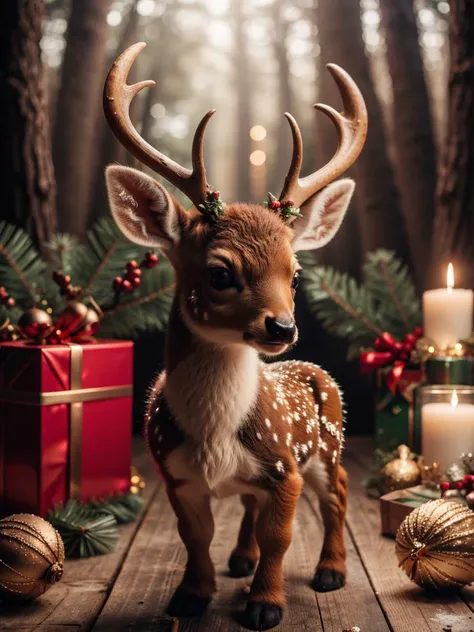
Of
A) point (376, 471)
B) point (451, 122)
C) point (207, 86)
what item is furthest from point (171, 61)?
point (376, 471)

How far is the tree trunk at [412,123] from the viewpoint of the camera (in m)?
2.88

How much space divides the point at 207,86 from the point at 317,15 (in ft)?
1.66

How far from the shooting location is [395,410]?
222 cm

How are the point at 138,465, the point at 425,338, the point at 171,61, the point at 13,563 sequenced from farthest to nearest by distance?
the point at 171,61
the point at 138,465
the point at 425,338
the point at 13,563

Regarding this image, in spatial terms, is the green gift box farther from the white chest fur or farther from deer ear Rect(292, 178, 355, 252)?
the white chest fur

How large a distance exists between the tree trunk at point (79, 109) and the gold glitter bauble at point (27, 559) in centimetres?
174

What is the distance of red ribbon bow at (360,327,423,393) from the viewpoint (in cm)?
215

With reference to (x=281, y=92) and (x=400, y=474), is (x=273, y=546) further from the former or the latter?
(x=281, y=92)

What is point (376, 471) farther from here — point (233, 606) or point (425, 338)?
point (233, 606)

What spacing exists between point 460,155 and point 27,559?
182 cm

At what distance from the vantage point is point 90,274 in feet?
7.12

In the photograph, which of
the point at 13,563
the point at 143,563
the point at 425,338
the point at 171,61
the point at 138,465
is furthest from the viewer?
the point at 171,61

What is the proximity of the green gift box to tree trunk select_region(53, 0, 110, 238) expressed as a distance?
54.3 inches

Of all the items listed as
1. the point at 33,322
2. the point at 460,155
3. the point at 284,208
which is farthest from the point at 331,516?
the point at 460,155
